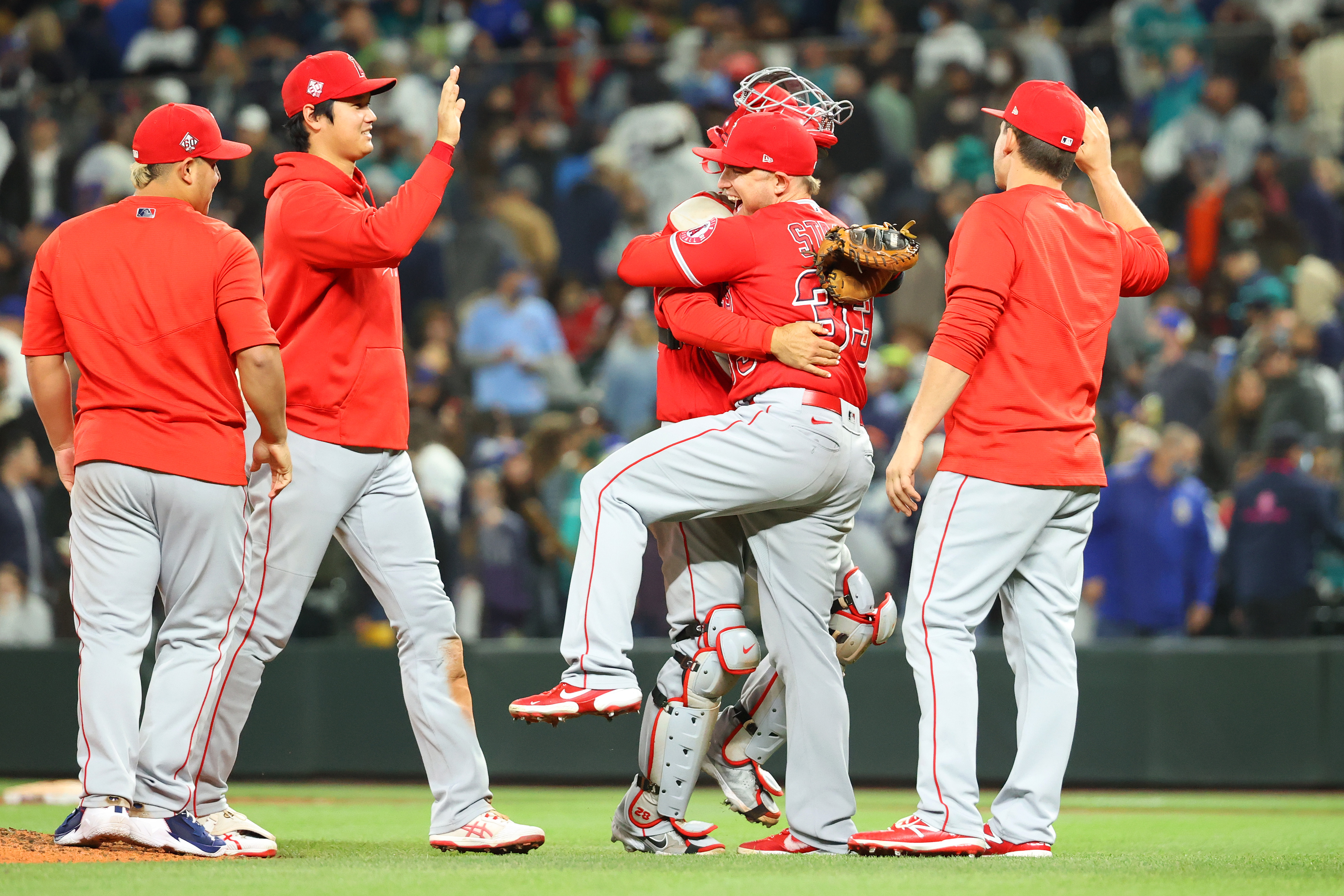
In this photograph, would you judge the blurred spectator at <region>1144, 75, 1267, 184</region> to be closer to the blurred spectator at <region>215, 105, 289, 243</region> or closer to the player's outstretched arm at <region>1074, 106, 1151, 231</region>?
the player's outstretched arm at <region>1074, 106, 1151, 231</region>

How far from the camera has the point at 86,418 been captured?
5.09m

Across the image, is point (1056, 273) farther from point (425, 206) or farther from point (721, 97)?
point (721, 97)

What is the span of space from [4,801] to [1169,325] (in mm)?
7645

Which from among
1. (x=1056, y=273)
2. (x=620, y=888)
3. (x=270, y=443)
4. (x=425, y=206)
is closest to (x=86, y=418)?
(x=270, y=443)

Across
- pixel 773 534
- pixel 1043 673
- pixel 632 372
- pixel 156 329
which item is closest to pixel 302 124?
pixel 156 329

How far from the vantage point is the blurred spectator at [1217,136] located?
1084 cm

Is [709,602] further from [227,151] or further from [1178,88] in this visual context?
[1178,88]

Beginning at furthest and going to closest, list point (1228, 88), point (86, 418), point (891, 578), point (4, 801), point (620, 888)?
point (1228, 88), point (891, 578), point (4, 801), point (86, 418), point (620, 888)

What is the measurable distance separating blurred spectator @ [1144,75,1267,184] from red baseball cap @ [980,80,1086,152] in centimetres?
617

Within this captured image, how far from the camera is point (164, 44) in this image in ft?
47.3

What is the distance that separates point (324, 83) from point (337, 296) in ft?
2.40

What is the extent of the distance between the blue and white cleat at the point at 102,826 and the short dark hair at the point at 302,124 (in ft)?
7.39

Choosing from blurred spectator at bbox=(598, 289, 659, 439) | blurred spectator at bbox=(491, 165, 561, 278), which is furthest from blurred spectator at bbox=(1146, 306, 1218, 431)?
blurred spectator at bbox=(491, 165, 561, 278)

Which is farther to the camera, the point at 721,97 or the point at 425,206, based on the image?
the point at 721,97
